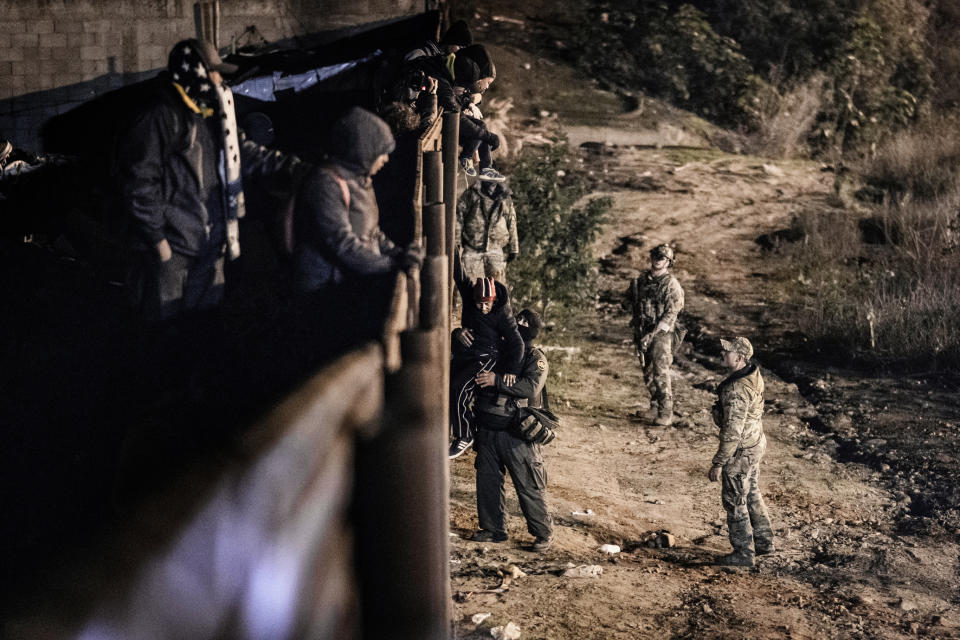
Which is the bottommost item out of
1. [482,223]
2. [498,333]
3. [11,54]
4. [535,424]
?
[535,424]

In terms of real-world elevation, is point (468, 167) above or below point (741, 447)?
above

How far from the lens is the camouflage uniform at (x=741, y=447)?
→ 276 inches

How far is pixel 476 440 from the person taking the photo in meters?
7.28

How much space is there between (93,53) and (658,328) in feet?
25.2

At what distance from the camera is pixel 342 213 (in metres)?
5.16

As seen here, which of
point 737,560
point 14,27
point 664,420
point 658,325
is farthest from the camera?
point 14,27

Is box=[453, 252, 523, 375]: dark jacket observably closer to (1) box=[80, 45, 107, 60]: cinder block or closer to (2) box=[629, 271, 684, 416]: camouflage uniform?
(2) box=[629, 271, 684, 416]: camouflage uniform

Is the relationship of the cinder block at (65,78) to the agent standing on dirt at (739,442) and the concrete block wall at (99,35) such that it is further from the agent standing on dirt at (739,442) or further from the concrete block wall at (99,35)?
the agent standing on dirt at (739,442)

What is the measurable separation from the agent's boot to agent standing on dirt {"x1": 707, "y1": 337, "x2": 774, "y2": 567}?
3.11 metres

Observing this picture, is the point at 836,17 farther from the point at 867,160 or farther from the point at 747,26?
the point at 867,160

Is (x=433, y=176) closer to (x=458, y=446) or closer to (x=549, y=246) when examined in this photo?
(x=458, y=446)

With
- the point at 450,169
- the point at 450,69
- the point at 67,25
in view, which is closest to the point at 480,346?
the point at 450,169

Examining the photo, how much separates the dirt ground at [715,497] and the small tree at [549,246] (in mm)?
675

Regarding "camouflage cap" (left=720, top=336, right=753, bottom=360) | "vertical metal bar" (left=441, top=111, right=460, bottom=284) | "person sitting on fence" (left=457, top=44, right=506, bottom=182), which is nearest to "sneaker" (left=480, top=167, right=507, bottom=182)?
"person sitting on fence" (left=457, top=44, right=506, bottom=182)
